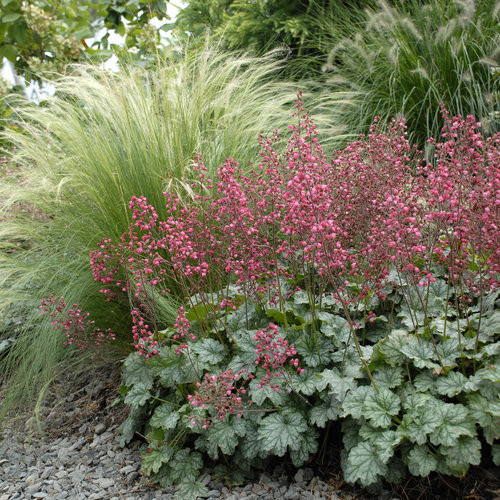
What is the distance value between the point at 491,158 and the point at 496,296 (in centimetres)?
58

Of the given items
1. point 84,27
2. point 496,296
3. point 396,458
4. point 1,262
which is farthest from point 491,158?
point 84,27

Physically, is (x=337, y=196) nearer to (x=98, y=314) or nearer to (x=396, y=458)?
(x=396, y=458)

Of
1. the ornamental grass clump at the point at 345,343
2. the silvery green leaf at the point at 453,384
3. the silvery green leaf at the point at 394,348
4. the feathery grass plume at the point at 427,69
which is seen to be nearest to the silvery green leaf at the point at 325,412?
the ornamental grass clump at the point at 345,343

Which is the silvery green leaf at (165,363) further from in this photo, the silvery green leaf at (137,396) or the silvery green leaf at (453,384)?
the silvery green leaf at (453,384)

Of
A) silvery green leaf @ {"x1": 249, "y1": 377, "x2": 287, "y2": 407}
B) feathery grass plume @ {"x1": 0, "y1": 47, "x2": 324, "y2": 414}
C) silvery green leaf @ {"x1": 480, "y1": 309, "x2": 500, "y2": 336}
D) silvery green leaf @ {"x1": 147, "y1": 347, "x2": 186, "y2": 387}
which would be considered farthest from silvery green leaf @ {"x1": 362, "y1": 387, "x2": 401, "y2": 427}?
feathery grass plume @ {"x1": 0, "y1": 47, "x2": 324, "y2": 414}

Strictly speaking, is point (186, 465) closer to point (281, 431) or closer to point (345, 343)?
point (281, 431)

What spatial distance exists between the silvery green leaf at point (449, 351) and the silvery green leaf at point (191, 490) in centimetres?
101

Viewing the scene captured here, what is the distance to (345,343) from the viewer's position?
Result: 6.76 feet

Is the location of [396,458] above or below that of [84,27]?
below

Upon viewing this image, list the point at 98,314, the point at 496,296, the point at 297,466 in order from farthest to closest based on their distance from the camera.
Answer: the point at 98,314 < the point at 496,296 < the point at 297,466

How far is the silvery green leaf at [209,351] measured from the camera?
2.10 m

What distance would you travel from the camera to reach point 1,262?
2936mm

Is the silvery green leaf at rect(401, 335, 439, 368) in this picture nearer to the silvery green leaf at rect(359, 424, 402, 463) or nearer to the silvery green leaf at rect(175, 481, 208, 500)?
the silvery green leaf at rect(359, 424, 402, 463)

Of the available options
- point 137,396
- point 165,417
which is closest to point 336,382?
point 165,417
